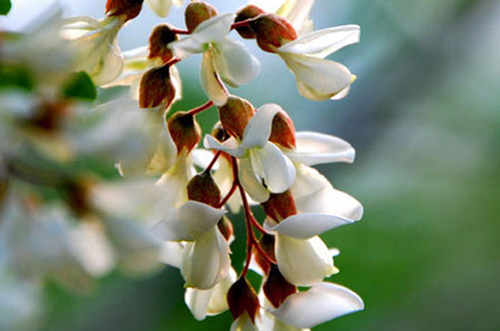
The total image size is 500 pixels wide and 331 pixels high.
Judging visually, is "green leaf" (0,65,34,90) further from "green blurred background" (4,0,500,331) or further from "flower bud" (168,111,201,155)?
"green blurred background" (4,0,500,331)

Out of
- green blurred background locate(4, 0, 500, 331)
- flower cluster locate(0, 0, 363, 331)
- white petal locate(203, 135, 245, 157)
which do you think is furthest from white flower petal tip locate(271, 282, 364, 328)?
green blurred background locate(4, 0, 500, 331)

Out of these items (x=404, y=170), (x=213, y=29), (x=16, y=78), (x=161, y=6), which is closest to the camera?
(x=16, y=78)

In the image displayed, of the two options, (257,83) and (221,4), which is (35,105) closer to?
(221,4)

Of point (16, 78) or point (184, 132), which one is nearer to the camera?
point (16, 78)

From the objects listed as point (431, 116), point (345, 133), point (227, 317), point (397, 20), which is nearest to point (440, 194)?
point (431, 116)

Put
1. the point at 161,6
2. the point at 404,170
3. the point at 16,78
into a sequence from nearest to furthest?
1. the point at 16,78
2. the point at 161,6
3. the point at 404,170

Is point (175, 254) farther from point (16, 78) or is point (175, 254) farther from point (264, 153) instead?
point (16, 78)

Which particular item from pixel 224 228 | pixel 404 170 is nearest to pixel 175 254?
pixel 224 228

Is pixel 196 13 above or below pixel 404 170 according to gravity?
above
